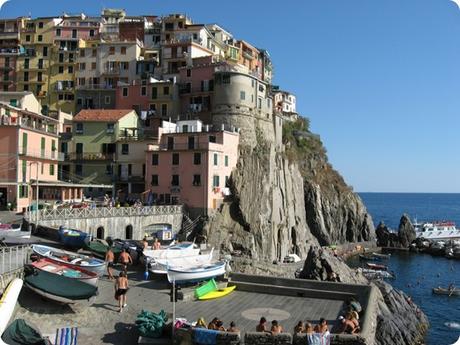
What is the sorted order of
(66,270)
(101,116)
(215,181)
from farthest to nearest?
(101,116)
(215,181)
(66,270)

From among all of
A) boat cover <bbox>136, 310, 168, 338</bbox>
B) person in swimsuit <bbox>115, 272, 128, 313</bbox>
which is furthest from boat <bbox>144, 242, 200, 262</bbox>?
boat cover <bbox>136, 310, 168, 338</bbox>

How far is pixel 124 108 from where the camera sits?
7225 cm

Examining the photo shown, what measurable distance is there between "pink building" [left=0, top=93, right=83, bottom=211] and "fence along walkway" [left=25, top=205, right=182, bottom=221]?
526cm

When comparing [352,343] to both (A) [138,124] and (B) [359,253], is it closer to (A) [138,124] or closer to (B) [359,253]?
(A) [138,124]

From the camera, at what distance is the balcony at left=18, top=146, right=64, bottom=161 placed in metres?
47.5

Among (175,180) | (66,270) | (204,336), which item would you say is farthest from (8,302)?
(175,180)

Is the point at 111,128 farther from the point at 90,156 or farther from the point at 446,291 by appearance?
the point at 446,291

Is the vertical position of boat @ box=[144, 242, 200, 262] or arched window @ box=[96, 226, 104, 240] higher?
boat @ box=[144, 242, 200, 262]

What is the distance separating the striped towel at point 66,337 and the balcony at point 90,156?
46.6 meters

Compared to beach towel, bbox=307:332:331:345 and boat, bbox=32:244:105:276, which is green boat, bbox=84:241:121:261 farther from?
beach towel, bbox=307:332:331:345

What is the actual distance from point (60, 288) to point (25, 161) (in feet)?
105

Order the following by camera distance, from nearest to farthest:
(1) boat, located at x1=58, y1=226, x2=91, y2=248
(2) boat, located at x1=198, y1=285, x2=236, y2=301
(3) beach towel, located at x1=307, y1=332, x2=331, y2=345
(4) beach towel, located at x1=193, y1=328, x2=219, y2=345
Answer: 1. (3) beach towel, located at x1=307, y1=332, x2=331, y2=345
2. (4) beach towel, located at x1=193, y1=328, x2=219, y2=345
3. (2) boat, located at x1=198, y1=285, x2=236, y2=301
4. (1) boat, located at x1=58, y1=226, x2=91, y2=248

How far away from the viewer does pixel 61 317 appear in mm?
19156

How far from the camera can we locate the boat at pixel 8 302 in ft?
53.2
